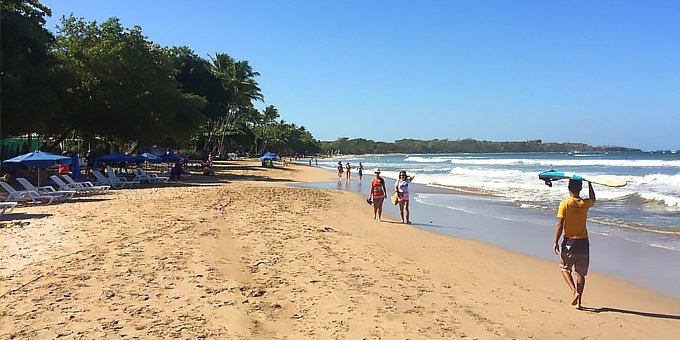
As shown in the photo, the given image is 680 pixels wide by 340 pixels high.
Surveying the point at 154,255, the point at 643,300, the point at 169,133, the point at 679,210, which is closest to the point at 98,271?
the point at 154,255

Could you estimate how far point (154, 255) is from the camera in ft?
26.0

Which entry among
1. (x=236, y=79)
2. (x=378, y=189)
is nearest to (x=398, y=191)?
(x=378, y=189)

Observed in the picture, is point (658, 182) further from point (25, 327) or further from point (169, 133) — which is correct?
point (25, 327)

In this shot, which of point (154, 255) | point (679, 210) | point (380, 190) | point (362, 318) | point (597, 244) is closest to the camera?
point (362, 318)

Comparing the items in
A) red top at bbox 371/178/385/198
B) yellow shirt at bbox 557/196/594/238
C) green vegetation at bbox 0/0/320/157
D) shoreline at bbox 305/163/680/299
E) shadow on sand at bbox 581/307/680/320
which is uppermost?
green vegetation at bbox 0/0/320/157

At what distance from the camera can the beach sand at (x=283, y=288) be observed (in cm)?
510

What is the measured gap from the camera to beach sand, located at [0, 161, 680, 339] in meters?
5.10

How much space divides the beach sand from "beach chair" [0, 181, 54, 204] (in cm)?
440

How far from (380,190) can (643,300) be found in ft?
24.9

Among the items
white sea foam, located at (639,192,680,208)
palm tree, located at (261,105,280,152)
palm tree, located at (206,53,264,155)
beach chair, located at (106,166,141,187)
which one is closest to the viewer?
white sea foam, located at (639,192,680,208)

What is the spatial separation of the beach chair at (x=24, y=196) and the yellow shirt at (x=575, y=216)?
1440 cm

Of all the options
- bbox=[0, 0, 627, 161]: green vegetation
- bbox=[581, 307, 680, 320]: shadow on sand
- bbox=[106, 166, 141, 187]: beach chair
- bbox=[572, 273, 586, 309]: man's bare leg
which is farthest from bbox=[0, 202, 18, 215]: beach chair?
bbox=[581, 307, 680, 320]: shadow on sand

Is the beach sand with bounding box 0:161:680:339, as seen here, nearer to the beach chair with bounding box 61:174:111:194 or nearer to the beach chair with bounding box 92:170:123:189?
the beach chair with bounding box 61:174:111:194

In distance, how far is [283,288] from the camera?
21.1 feet
